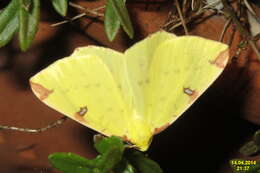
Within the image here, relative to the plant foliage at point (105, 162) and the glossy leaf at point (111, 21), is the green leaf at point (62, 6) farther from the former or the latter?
the plant foliage at point (105, 162)

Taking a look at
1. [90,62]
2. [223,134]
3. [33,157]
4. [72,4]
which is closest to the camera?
[90,62]

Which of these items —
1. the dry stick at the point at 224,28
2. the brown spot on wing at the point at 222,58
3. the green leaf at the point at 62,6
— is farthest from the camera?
the dry stick at the point at 224,28

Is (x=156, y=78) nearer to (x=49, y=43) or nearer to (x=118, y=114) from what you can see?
(x=118, y=114)

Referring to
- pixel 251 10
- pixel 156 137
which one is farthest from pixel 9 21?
pixel 156 137

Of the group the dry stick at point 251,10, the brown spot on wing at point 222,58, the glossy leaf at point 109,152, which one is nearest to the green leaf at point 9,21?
the glossy leaf at point 109,152

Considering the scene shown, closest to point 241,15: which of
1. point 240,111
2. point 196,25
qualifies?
point 196,25
